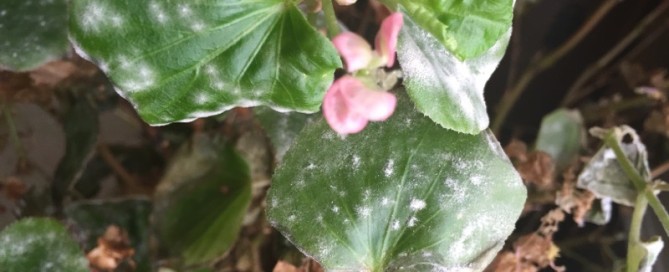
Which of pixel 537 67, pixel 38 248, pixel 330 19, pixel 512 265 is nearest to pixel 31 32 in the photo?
pixel 38 248

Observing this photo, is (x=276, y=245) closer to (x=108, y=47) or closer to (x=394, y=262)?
(x=394, y=262)

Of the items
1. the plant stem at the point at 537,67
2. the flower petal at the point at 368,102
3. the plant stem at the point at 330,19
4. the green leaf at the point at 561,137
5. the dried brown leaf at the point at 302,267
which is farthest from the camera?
the plant stem at the point at 537,67

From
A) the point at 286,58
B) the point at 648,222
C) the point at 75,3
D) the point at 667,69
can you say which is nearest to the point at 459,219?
the point at 286,58

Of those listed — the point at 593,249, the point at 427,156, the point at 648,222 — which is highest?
the point at 427,156

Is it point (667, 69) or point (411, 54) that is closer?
point (411, 54)

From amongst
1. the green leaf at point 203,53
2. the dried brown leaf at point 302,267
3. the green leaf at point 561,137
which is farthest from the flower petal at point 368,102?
the green leaf at point 561,137

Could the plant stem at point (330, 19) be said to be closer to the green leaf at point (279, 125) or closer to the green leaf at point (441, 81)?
the green leaf at point (441, 81)

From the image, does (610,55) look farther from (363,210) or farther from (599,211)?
(363,210)

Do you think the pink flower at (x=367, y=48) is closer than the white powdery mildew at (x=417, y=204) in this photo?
Yes

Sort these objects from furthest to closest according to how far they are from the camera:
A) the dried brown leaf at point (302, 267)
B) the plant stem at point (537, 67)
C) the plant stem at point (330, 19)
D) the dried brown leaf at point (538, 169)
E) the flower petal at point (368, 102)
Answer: the plant stem at point (537, 67)
the dried brown leaf at point (538, 169)
the dried brown leaf at point (302, 267)
the plant stem at point (330, 19)
the flower petal at point (368, 102)
